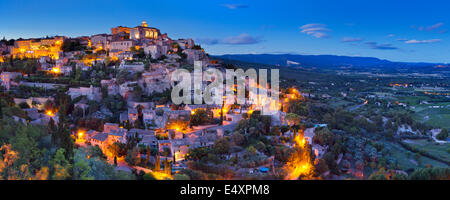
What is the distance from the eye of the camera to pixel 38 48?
3209cm

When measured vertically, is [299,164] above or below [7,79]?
below

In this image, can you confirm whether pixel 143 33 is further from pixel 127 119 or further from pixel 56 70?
pixel 127 119

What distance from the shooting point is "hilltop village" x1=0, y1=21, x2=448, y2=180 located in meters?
11.7

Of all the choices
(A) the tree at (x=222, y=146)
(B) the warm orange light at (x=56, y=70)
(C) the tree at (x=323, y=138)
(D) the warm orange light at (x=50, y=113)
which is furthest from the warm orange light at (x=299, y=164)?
(B) the warm orange light at (x=56, y=70)

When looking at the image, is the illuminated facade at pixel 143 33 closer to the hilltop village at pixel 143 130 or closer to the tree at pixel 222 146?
the hilltop village at pixel 143 130

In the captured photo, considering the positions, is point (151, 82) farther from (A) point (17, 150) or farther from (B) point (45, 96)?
(A) point (17, 150)

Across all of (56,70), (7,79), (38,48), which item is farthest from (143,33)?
(7,79)

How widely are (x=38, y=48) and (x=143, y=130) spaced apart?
22498 mm

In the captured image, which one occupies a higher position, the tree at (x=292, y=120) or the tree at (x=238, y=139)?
the tree at (x=292, y=120)

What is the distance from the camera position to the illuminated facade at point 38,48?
3053 cm

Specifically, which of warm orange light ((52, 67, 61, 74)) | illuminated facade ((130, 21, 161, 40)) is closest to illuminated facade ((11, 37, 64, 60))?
warm orange light ((52, 67, 61, 74))

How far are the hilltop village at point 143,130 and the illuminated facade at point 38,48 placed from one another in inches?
36.0

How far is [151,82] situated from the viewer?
76.8 feet

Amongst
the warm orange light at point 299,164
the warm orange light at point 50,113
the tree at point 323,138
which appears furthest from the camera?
the warm orange light at point 50,113
